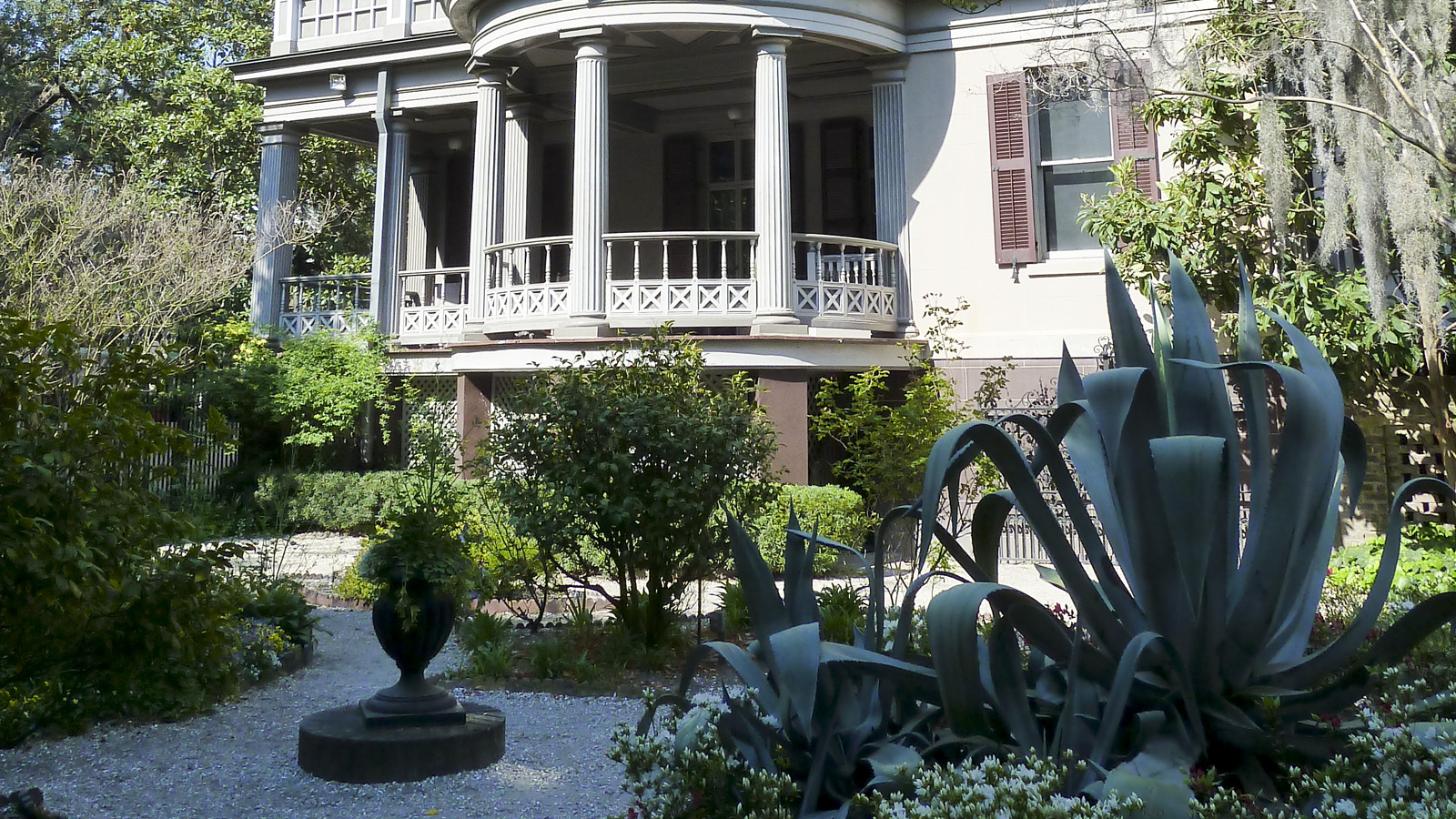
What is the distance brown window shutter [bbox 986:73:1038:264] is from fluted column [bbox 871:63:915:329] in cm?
115

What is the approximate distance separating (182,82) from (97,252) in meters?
7.42

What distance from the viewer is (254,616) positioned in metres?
7.72

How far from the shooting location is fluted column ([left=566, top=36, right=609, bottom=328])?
1314 centimetres

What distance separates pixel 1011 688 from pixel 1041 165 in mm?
11827

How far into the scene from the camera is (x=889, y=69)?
1429 cm

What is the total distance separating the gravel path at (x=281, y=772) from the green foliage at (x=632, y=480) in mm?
1197

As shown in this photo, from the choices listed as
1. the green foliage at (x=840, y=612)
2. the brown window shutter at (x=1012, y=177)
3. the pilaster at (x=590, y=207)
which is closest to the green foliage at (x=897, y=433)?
the green foliage at (x=840, y=612)

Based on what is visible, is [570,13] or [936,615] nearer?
[936,615]

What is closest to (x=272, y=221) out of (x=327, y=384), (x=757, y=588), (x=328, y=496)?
(x=327, y=384)

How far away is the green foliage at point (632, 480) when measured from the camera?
7473mm

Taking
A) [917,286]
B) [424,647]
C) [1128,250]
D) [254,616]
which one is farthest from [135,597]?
[917,286]

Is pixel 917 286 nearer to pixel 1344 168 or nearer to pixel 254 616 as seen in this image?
pixel 1344 168

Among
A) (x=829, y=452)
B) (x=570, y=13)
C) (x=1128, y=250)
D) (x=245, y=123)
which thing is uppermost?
(x=245, y=123)

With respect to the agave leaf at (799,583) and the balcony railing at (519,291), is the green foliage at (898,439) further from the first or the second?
the agave leaf at (799,583)
